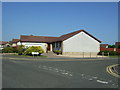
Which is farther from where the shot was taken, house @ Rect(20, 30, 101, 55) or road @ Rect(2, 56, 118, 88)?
house @ Rect(20, 30, 101, 55)

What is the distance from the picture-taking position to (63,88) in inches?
269

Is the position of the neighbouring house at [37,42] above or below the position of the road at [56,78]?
above

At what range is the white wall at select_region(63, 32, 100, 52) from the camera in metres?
37.9

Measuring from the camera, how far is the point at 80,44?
3888cm

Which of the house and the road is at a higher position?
the house

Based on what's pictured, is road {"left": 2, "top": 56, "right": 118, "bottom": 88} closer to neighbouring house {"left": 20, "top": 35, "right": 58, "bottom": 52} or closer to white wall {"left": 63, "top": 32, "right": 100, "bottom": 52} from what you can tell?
white wall {"left": 63, "top": 32, "right": 100, "bottom": 52}

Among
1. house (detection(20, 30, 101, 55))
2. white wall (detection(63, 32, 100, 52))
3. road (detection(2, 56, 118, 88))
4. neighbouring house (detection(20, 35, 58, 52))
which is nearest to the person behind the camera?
road (detection(2, 56, 118, 88))

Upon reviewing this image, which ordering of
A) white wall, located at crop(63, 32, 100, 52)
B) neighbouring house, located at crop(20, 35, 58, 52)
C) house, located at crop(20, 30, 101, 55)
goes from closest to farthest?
1. house, located at crop(20, 30, 101, 55)
2. white wall, located at crop(63, 32, 100, 52)
3. neighbouring house, located at crop(20, 35, 58, 52)

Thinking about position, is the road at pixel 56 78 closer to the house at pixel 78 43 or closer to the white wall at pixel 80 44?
the house at pixel 78 43

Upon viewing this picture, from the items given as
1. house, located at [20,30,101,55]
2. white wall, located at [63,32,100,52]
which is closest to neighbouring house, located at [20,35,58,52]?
house, located at [20,30,101,55]

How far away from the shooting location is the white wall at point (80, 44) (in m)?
37.9

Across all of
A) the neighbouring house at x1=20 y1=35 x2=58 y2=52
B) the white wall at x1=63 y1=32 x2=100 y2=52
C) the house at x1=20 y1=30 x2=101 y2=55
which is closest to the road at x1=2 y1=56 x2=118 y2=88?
the house at x1=20 y1=30 x2=101 y2=55

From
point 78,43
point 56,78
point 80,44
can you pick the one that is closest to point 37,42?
point 78,43

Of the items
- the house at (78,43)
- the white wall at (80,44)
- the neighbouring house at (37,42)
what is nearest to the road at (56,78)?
the house at (78,43)
